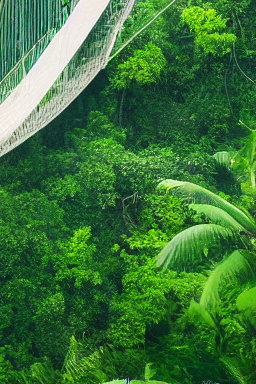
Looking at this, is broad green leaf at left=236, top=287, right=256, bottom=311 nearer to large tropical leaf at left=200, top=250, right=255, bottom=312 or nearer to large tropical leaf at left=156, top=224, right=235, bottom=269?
large tropical leaf at left=200, top=250, right=255, bottom=312

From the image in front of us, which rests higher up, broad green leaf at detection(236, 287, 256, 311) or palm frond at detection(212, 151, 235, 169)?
palm frond at detection(212, 151, 235, 169)

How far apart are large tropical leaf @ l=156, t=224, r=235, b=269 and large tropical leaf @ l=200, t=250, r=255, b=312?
0.11 metres

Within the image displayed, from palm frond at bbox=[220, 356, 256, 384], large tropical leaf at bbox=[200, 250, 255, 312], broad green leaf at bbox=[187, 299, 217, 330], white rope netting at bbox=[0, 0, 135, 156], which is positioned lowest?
palm frond at bbox=[220, 356, 256, 384]

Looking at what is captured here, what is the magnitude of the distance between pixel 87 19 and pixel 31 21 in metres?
0.24

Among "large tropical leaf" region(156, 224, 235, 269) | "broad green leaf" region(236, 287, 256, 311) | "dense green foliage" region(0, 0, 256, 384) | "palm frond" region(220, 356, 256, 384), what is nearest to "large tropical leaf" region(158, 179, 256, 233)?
"dense green foliage" region(0, 0, 256, 384)

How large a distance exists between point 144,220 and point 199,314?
513mm

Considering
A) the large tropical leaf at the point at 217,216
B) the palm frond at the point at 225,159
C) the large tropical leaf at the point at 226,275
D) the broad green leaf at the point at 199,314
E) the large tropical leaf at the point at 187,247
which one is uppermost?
the palm frond at the point at 225,159

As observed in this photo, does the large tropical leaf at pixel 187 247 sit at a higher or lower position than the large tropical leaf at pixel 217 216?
lower

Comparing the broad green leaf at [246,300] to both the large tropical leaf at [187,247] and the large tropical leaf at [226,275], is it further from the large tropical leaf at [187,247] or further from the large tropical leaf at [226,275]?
the large tropical leaf at [187,247]

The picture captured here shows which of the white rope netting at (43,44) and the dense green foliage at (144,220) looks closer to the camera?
the white rope netting at (43,44)

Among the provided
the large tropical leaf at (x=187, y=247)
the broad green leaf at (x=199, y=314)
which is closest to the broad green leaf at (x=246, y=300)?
the broad green leaf at (x=199, y=314)

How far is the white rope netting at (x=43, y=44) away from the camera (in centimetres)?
233

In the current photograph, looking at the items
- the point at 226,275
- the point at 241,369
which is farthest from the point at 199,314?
the point at 241,369

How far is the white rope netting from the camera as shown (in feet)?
7.64
